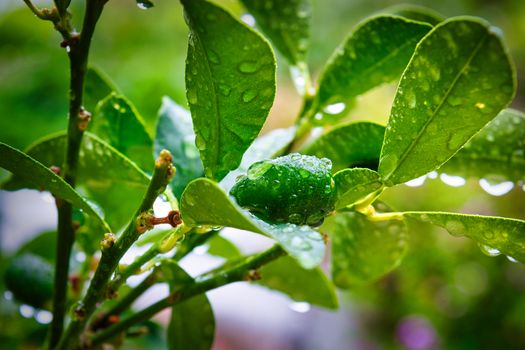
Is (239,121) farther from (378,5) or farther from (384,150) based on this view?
(378,5)

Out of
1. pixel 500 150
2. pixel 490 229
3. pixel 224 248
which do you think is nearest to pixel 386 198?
pixel 224 248

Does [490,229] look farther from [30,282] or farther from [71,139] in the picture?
[30,282]

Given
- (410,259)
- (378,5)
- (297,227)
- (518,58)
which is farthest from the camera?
(378,5)

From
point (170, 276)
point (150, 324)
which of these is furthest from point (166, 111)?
point (150, 324)

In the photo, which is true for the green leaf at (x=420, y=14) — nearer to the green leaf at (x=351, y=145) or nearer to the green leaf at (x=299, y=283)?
the green leaf at (x=351, y=145)

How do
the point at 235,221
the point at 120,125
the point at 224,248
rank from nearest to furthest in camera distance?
1. the point at 235,221
2. the point at 120,125
3. the point at 224,248

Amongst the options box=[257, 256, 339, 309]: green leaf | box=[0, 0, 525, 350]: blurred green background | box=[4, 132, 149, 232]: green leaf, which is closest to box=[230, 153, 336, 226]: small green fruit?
box=[4, 132, 149, 232]: green leaf
